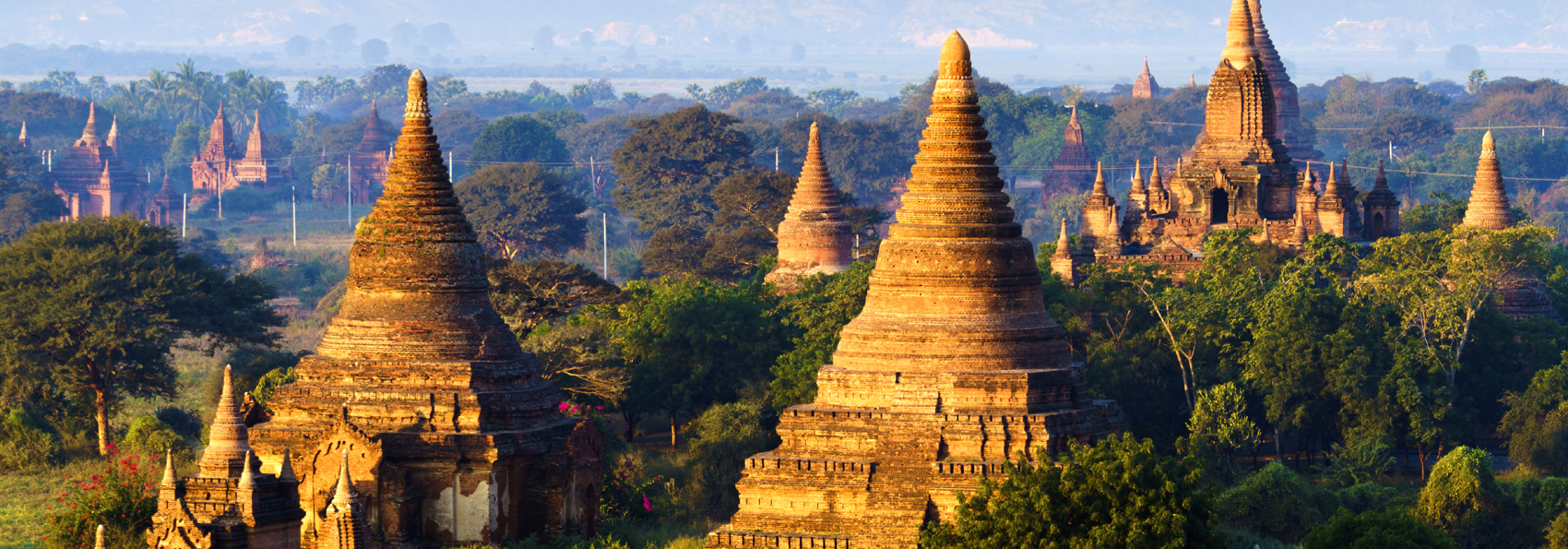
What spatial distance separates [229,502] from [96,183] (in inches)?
4235

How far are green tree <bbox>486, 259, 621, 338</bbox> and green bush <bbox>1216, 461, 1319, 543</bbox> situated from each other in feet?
50.0

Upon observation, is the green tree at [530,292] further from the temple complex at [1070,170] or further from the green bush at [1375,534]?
the temple complex at [1070,170]

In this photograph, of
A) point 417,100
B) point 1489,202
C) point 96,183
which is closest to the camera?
point 417,100

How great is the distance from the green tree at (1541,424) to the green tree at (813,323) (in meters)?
12.9

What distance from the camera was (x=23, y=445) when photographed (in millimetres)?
53062

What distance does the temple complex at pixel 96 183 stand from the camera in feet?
454

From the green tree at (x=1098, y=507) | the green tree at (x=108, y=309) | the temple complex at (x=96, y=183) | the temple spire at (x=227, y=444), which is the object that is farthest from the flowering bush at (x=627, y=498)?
the temple complex at (x=96, y=183)

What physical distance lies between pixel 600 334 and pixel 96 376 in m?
11.1

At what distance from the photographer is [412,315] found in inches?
1580

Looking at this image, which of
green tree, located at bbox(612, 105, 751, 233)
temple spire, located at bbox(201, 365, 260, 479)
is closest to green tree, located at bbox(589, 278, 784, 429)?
temple spire, located at bbox(201, 365, 260, 479)

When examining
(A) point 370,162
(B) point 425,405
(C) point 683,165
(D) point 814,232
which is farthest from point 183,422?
(A) point 370,162

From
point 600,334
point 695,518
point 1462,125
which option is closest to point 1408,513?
point 695,518

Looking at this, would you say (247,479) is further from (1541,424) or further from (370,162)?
(370,162)

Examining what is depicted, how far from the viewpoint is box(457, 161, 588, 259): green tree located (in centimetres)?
10388
